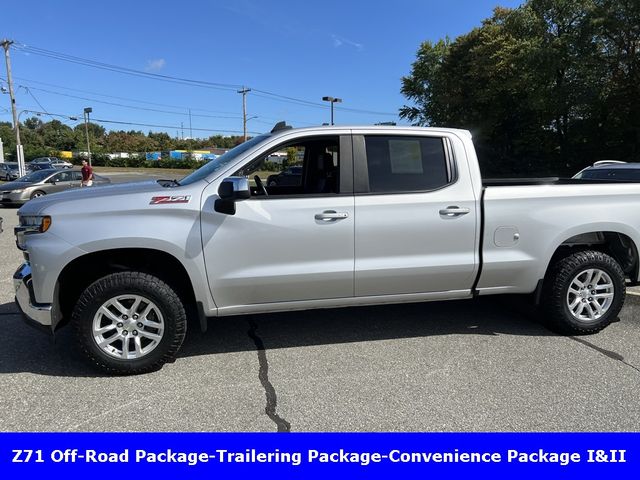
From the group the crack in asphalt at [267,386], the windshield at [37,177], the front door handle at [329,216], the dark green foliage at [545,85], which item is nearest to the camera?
the crack in asphalt at [267,386]

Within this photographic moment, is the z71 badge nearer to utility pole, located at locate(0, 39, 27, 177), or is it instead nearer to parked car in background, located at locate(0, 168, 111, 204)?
Result: parked car in background, located at locate(0, 168, 111, 204)

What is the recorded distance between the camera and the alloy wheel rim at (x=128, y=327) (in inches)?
142

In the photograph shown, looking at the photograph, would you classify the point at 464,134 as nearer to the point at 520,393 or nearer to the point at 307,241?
the point at 307,241

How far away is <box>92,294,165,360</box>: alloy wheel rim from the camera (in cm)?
360

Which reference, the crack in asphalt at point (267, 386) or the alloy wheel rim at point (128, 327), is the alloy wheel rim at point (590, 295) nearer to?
the crack in asphalt at point (267, 386)

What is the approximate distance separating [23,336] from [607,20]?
27.2m

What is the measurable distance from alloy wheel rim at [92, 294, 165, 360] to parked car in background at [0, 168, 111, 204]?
13409 millimetres

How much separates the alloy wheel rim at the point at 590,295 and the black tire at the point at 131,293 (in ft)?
11.4

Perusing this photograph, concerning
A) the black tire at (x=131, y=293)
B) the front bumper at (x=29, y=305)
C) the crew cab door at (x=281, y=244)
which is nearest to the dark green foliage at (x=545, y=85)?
the crew cab door at (x=281, y=244)

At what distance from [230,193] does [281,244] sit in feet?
1.88

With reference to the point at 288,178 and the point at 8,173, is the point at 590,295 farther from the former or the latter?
the point at 8,173

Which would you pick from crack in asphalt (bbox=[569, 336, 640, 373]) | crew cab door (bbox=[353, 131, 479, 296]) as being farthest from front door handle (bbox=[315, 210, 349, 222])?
crack in asphalt (bbox=[569, 336, 640, 373])

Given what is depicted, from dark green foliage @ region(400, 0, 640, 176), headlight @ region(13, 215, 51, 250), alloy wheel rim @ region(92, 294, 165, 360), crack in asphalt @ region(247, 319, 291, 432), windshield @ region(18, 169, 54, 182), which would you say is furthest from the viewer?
dark green foliage @ region(400, 0, 640, 176)

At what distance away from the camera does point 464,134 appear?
4340 millimetres
